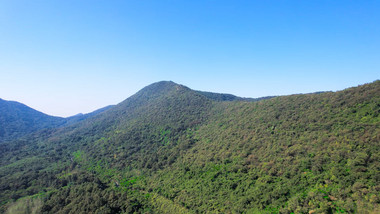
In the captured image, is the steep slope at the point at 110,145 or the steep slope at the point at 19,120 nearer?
the steep slope at the point at 110,145

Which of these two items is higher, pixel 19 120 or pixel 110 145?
pixel 19 120

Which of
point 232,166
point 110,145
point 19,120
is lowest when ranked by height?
point 110,145

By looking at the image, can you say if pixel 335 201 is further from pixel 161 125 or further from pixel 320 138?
pixel 161 125

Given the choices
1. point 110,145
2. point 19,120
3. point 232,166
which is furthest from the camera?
point 19,120

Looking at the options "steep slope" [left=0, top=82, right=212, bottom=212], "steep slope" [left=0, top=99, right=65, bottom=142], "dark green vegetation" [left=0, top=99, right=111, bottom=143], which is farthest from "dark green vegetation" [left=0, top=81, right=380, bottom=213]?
"steep slope" [left=0, top=99, right=65, bottom=142]

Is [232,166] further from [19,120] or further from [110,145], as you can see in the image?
[19,120]

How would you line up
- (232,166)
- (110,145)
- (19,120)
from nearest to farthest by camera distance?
(232,166) < (110,145) < (19,120)

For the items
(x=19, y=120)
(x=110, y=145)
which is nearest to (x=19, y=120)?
(x=19, y=120)

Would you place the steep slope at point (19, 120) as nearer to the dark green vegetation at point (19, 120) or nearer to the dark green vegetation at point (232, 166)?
the dark green vegetation at point (19, 120)

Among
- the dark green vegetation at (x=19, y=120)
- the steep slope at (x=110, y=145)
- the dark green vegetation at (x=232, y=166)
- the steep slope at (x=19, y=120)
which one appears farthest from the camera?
the steep slope at (x=19, y=120)

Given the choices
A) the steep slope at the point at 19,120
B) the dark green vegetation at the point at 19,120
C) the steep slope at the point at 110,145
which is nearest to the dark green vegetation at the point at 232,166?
the steep slope at the point at 110,145
